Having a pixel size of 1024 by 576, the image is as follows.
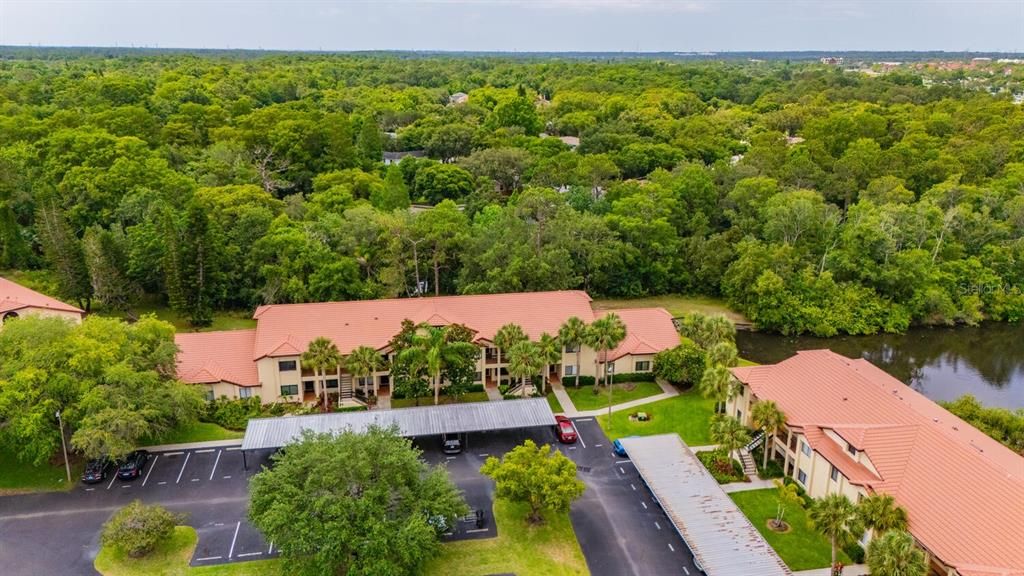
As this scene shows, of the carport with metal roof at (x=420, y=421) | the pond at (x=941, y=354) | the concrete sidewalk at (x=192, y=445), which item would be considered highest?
the carport with metal roof at (x=420, y=421)

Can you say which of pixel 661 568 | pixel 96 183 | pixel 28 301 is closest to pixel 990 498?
pixel 661 568

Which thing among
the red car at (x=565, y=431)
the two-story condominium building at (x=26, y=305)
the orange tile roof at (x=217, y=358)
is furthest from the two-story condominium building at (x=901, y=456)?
the two-story condominium building at (x=26, y=305)

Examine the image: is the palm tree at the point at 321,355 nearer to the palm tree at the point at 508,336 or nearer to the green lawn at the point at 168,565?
the palm tree at the point at 508,336

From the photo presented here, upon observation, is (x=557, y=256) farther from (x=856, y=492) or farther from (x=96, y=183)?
(x=96, y=183)

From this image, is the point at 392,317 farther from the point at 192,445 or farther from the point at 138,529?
the point at 138,529

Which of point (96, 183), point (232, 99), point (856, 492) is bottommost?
point (856, 492)

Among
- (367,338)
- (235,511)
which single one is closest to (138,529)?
(235,511)
